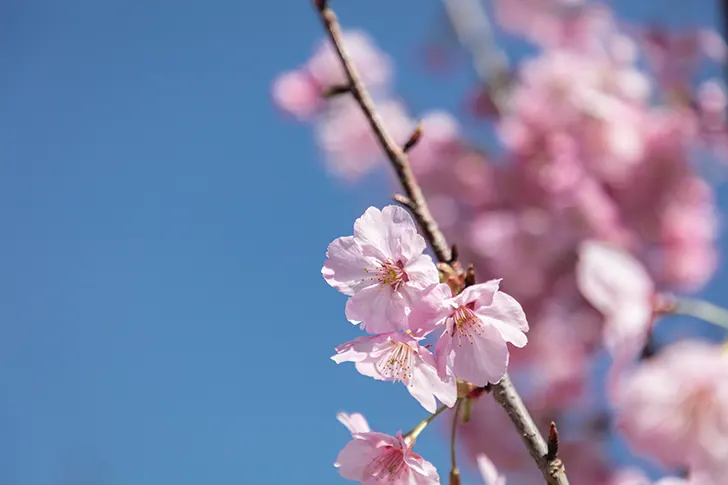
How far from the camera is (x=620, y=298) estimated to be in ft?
4.60

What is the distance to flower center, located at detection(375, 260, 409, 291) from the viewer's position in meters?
0.62

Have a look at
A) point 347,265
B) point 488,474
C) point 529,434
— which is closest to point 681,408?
point 488,474

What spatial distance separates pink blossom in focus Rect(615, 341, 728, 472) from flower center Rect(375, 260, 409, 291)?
0.44 meters

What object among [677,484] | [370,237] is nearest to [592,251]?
[677,484]

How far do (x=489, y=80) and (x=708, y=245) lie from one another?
37.3 inches

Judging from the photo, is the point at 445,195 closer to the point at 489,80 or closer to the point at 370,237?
the point at 489,80

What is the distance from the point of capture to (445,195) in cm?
236

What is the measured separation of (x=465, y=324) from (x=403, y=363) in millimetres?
68

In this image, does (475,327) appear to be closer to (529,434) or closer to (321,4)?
(529,434)

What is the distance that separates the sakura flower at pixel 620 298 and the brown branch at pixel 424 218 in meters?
0.78

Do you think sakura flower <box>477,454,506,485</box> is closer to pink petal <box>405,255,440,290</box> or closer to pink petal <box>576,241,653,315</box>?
pink petal <box>405,255,440,290</box>

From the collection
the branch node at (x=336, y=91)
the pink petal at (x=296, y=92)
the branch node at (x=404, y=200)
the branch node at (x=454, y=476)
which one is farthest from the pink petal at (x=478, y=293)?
the pink petal at (x=296, y=92)

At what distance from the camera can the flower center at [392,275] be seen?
625 mm

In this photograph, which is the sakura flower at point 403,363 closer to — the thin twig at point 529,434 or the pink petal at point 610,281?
the thin twig at point 529,434
